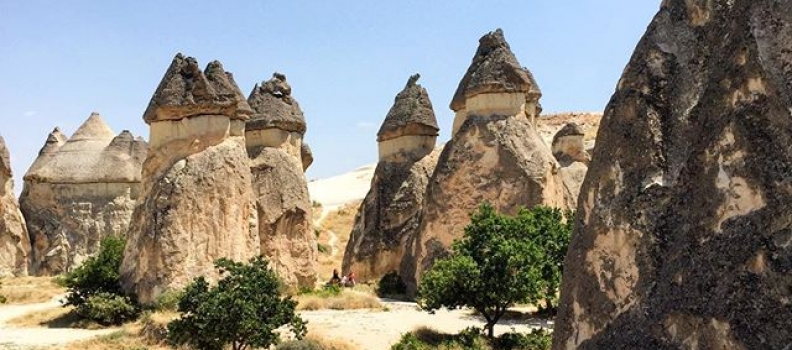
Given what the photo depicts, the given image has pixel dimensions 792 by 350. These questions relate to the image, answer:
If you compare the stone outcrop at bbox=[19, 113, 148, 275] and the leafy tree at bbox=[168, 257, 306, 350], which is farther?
the stone outcrop at bbox=[19, 113, 148, 275]

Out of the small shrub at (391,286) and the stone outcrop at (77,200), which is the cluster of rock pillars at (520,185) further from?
the small shrub at (391,286)

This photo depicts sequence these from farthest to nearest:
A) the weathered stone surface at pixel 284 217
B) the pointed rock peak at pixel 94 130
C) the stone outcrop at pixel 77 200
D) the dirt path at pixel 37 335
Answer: the pointed rock peak at pixel 94 130 → the stone outcrop at pixel 77 200 → the weathered stone surface at pixel 284 217 → the dirt path at pixel 37 335

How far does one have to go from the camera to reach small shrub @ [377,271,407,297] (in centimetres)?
1854

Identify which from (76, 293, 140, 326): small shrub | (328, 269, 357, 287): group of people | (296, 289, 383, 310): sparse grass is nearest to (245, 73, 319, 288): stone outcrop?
(328, 269, 357, 287): group of people

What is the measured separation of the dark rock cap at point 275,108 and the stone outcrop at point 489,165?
15.0ft

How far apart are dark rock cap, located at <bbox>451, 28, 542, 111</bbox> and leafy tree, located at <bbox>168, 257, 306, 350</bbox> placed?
8104 millimetres

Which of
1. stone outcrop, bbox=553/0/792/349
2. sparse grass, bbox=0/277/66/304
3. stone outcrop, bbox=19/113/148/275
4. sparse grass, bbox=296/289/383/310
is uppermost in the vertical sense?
stone outcrop, bbox=19/113/148/275

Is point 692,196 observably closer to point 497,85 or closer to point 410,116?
point 497,85

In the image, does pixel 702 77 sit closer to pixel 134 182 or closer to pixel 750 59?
pixel 750 59

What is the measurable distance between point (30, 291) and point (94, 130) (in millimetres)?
9372

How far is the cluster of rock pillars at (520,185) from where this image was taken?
3.99 metres

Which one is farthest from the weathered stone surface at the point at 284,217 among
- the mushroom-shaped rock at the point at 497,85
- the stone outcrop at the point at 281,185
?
the mushroom-shaped rock at the point at 497,85

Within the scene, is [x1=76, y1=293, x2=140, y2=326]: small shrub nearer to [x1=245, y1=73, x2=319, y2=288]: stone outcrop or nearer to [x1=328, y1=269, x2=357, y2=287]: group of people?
[x1=245, y1=73, x2=319, y2=288]: stone outcrop

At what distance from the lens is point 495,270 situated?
1248 cm
